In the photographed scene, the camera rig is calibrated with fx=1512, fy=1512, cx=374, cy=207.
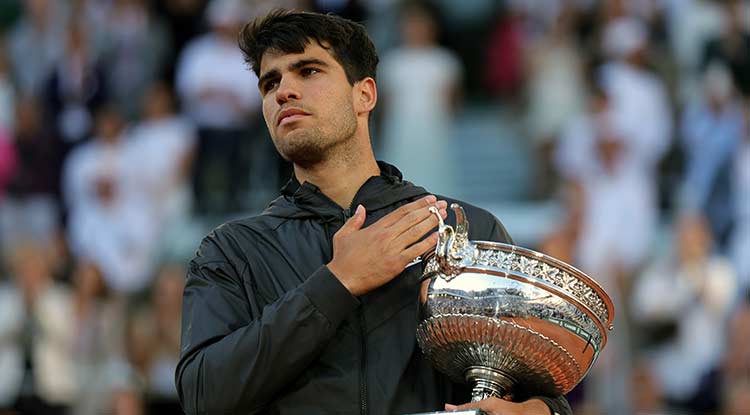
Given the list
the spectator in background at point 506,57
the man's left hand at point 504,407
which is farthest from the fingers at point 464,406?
the spectator in background at point 506,57

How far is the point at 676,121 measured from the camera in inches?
393

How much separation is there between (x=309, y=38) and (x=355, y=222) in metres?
0.57

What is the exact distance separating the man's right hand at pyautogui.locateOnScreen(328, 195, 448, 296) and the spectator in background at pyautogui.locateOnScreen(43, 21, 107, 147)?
8260 millimetres

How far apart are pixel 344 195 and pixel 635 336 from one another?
17.4 feet

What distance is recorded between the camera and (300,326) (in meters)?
3.14

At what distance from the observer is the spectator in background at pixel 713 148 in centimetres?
932

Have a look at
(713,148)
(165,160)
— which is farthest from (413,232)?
(165,160)

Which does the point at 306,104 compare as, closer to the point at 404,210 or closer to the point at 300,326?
the point at 404,210

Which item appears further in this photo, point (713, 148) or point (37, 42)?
point (37, 42)

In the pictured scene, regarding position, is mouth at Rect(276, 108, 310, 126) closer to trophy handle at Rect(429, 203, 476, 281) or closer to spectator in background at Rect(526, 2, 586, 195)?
trophy handle at Rect(429, 203, 476, 281)

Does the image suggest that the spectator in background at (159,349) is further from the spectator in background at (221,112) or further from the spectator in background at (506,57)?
the spectator in background at (506,57)

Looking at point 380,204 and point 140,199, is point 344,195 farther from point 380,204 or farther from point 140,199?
point 140,199

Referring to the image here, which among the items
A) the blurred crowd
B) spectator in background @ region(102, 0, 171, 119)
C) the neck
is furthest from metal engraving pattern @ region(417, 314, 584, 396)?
spectator in background @ region(102, 0, 171, 119)

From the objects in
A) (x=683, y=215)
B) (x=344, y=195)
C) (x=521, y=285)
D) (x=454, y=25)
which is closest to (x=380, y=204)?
(x=344, y=195)
